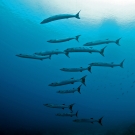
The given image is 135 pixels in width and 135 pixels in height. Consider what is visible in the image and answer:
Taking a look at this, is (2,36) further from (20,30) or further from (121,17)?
(121,17)

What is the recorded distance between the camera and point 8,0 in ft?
61.2

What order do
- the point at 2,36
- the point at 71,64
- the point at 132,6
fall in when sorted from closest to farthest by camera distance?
1. the point at 132,6
2. the point at 2,36
3. the point at 71,64

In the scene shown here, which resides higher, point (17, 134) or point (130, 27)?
point (130, 27)

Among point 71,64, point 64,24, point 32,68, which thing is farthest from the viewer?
point 32,68

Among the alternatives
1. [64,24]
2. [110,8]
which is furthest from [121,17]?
[64,24]

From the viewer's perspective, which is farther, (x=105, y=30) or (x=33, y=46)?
(x=33, y=46)

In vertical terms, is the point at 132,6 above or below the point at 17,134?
above

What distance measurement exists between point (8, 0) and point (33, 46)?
14843 mm

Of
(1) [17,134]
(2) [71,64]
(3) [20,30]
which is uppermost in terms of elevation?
(3) [20,30]

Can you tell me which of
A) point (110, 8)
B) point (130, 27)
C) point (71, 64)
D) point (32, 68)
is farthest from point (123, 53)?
point (32, 68)

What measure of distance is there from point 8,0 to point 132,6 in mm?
10155

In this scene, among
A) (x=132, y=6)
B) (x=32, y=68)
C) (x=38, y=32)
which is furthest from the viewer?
(x=32, y=68)

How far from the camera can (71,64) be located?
3653cm

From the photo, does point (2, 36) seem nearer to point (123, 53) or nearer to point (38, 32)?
point (38, 32)
